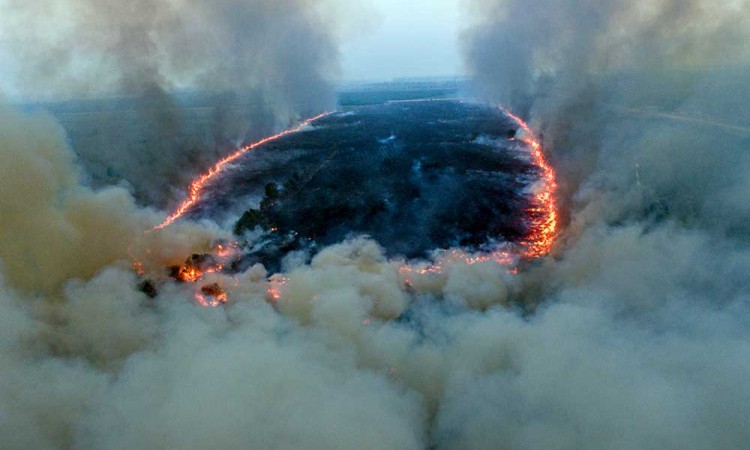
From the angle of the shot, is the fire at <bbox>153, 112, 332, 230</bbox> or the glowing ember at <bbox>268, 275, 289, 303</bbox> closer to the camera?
the glowing ember at <bbox>268, 275, 289, 303</bbox>


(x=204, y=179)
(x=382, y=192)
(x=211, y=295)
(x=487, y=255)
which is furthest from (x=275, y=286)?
(x=204, y=179)

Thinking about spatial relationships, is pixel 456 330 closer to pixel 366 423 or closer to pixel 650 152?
pixel 366 423

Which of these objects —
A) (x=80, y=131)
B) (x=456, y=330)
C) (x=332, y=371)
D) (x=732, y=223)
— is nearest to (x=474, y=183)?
(x=732, y=223)

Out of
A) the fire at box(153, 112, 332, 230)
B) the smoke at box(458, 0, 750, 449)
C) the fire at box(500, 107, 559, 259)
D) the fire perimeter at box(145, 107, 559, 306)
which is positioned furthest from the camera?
the fire at box(153, 112, 332, 230)

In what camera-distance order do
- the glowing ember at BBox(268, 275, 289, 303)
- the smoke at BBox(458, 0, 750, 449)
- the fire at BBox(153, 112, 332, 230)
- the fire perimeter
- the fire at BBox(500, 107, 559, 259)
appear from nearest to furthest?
the smoke at BBox(458, 0, 750, 449)
the glowing ember at BBox(268, 275, 289, 303)
the fire perimeter
the fire at BBox(500, 107, 559, 259)
the fire at BBox(153, 112, 332, 230)

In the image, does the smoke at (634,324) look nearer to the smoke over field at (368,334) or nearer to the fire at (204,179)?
the smoke over field at (368,334)

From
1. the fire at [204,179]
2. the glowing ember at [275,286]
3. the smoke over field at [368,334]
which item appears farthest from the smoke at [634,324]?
the fire at [204,179]

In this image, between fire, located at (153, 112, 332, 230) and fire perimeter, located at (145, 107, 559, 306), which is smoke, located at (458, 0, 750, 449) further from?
fire, located at (153, 112, 332, 230)

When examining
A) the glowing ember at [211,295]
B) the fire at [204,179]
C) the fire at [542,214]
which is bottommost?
the fire at [542,214]

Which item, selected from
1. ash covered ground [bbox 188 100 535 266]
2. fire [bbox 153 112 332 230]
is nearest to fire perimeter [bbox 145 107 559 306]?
fire [bbox 153 112 332 230]
